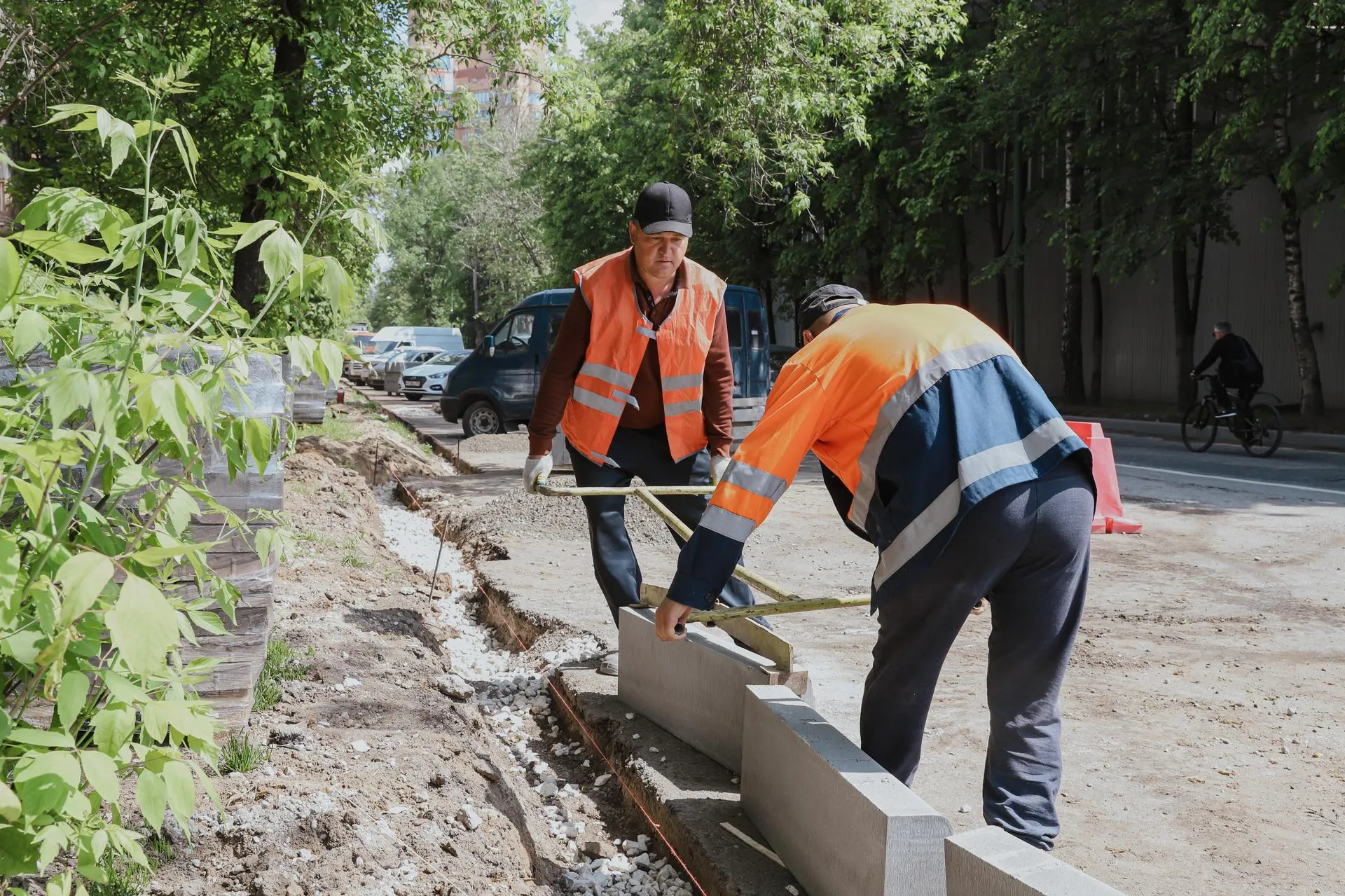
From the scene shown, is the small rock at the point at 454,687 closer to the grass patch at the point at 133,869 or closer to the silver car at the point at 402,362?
the grass patch at the point at 133,869

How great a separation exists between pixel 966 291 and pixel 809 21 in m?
18.1

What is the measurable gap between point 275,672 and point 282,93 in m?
8.35

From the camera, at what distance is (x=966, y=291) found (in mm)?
31562

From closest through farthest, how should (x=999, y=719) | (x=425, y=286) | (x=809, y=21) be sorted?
1. (x=999, y=719)
2. (x=809, y=21)
3. (x=425, y=286)

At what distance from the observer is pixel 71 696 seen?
67.7 inches

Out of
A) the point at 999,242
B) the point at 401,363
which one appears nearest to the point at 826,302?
the point at 999,242

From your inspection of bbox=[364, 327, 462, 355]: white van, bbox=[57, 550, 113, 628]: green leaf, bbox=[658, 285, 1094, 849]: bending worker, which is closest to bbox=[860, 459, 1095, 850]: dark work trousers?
bbox=[658, 285, 1094, 849]: bending worker

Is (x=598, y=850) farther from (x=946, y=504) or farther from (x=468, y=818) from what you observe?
(x=946, y=504)

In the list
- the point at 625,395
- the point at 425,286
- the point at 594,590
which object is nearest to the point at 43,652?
the point at 625,395

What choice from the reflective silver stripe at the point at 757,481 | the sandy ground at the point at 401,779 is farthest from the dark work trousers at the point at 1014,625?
the sandy ground at the point at 401,779

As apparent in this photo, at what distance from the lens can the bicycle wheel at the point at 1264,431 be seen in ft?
48.1

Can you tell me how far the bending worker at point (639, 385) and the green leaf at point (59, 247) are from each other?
9.01 ft

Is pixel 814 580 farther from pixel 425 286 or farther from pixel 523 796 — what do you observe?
pixel 425 286

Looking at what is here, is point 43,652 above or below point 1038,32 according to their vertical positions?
below
